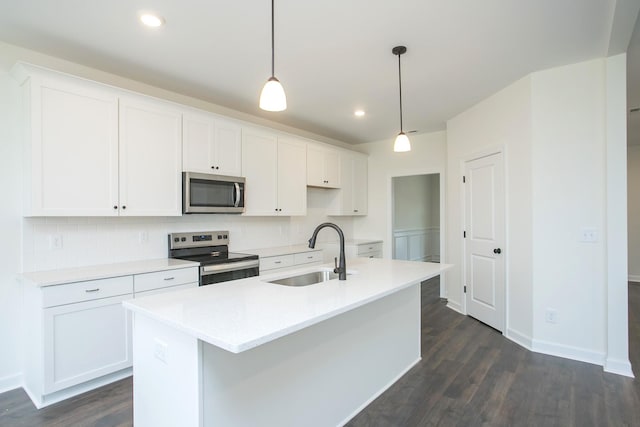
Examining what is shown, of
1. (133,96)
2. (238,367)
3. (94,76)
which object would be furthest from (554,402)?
(94,76)

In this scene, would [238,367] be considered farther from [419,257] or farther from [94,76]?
[419,257]

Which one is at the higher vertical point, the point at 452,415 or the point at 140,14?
the point at 140,14

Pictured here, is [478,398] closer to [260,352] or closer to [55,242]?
[260,352]

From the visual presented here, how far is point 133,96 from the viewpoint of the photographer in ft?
9.51

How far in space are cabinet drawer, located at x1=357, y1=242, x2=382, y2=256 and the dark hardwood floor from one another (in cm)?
Result: 231

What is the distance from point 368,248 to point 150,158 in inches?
142

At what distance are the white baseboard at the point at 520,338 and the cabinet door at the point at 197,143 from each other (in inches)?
139

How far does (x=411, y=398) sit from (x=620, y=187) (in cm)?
242

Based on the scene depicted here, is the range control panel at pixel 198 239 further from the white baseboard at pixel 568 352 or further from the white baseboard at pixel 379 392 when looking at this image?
the white baseboard at pixel 568 352

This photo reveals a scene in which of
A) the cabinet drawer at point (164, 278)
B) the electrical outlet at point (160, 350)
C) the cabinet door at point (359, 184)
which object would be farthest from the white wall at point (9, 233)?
the cabinet door at point (359, 184)

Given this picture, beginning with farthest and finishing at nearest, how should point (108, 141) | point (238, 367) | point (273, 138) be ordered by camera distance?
point (273, 138), point (108, 141), point (238, 367)

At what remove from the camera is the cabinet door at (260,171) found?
390 centimetres

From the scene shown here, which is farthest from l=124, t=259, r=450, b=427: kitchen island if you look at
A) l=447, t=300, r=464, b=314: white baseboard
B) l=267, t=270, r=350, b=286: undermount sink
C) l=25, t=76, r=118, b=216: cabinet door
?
l=447, t=300, r=464, b=314: white baseboard

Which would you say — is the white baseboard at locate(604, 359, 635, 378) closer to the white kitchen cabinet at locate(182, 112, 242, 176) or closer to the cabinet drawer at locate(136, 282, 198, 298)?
the cabinet drawer at locate(136, 282, 198, 298)
